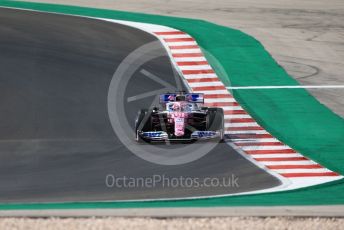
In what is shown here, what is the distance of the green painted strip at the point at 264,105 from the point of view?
17344 mm

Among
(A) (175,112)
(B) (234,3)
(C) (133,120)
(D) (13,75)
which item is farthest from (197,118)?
(B) (234,3)

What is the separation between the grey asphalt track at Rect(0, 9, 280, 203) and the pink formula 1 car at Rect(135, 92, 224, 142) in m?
0.62

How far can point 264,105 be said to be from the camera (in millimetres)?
25875

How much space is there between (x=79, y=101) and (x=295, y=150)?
7.12 m

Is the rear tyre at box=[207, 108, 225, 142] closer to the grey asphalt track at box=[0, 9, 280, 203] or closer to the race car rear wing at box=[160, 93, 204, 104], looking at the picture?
the grey asphalt track at box=[0, 9, 280, 203]

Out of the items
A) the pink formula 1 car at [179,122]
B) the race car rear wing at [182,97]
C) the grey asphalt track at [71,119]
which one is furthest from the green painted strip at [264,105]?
the race car rear wing at [182,97]

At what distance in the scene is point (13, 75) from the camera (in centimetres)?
2839

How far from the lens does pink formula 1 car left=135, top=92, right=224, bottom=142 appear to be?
21375 mm

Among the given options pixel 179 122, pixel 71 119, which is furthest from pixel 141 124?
pixel 71 119

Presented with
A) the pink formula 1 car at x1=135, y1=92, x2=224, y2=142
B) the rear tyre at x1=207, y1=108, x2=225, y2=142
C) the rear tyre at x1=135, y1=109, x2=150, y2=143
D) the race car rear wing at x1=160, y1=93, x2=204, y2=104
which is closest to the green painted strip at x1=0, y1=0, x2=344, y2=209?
the rear tyre at x1=207, y1=108, x2=225, y2=142

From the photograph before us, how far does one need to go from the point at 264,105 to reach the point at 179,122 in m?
5.03


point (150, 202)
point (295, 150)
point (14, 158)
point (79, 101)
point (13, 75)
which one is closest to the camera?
point (150, 202)

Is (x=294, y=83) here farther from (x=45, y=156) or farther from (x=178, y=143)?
(x=45, y=156)

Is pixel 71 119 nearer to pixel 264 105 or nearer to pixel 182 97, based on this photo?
pixel 182 97
